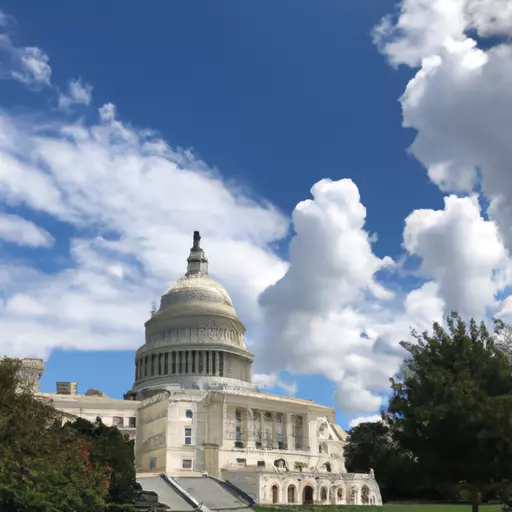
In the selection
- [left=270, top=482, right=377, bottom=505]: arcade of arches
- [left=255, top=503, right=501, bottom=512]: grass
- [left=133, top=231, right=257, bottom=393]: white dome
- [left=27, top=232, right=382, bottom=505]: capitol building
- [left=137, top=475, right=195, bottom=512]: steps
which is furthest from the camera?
[left=133, top=231, right=257, bottom=393]: white dome

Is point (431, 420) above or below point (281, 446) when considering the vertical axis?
below

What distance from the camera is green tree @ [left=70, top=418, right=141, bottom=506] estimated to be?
48562 mm

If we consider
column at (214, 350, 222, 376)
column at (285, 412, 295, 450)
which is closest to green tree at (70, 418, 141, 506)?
column at (285, 412, 295, 450)

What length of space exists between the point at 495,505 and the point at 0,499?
42.1 metres

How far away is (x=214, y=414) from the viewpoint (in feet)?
310

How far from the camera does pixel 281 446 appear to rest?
100 metres

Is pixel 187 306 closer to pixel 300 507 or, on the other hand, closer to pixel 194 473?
pixel 194 473

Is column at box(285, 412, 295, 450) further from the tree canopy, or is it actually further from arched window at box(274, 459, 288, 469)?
the tree canopy

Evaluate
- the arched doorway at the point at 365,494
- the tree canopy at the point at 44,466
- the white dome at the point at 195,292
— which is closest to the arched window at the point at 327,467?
the arched doorway at the point at 365,494

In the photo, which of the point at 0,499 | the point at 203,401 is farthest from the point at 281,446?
the point at 0,499

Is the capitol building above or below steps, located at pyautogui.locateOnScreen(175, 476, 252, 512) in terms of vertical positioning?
above

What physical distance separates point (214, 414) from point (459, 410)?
5995cm

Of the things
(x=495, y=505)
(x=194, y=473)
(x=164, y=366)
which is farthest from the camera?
(x=164, y=366)

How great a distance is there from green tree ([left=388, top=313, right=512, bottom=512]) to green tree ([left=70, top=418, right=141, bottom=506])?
16171 mm
